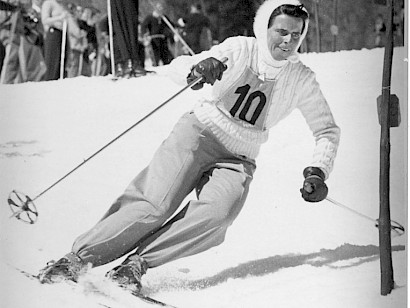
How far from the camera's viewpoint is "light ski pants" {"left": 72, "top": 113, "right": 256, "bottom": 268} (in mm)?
1872

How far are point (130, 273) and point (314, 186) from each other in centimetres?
55

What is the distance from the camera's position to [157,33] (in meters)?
1.90

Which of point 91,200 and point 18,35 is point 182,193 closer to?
point 91,200

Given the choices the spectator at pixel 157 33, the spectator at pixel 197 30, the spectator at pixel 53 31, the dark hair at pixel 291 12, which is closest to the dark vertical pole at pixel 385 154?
the dark hair at pixel 291 12

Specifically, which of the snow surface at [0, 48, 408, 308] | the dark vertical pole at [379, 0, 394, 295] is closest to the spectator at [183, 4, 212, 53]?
the snow surface at [0, 48, 408, 308]

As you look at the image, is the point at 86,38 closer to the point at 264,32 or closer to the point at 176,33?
the point at 176,33

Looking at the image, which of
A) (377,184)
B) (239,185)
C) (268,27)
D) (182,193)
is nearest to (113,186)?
(182,193)

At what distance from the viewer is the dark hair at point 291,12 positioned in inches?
76.1

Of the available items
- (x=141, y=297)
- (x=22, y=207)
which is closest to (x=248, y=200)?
(x=141, y=297)

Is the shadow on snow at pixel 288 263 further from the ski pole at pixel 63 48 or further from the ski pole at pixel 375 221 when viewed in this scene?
the ski pole at pixel 63 48

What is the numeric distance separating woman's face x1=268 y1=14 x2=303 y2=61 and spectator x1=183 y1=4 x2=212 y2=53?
0.56 feet

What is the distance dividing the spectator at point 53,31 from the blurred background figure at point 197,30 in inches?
12.4

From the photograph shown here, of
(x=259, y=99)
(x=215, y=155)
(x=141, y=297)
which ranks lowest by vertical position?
(x=141, y=297)

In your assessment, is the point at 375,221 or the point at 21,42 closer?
the point at 21,42
